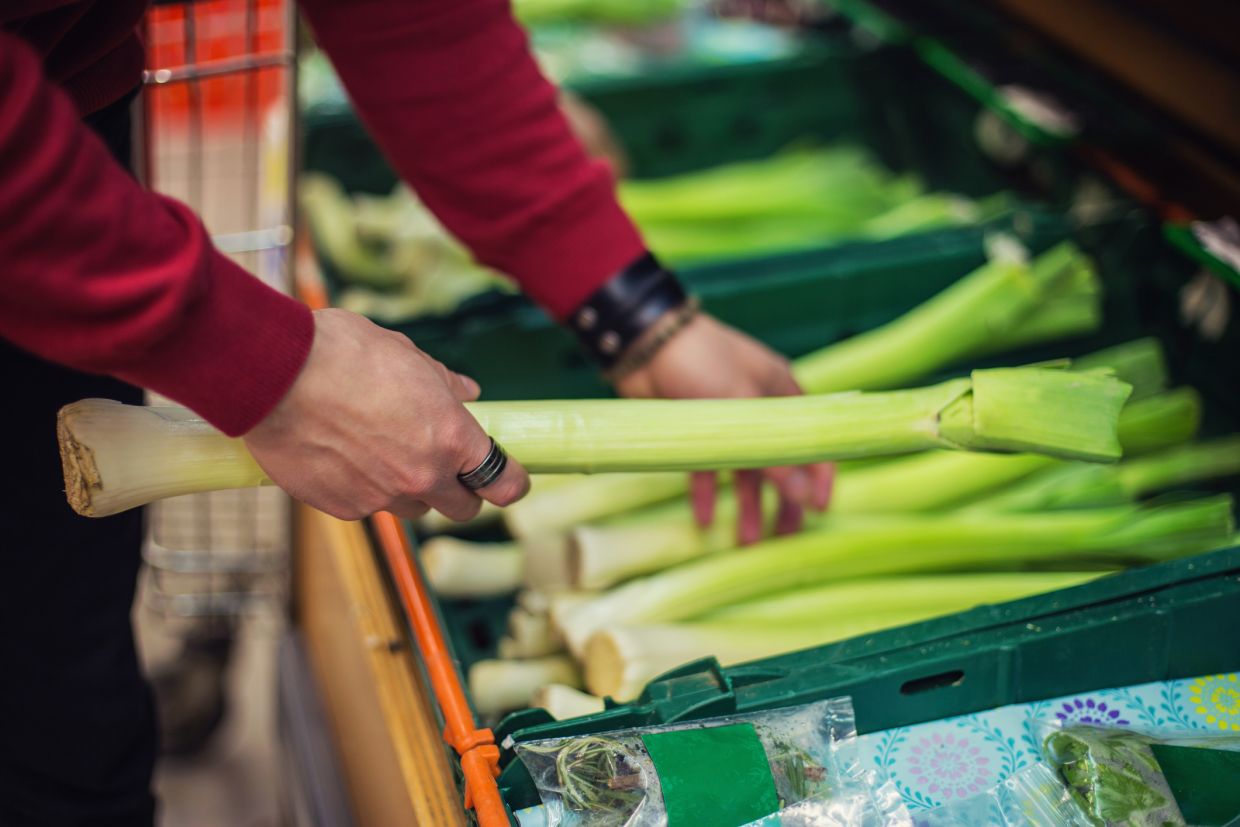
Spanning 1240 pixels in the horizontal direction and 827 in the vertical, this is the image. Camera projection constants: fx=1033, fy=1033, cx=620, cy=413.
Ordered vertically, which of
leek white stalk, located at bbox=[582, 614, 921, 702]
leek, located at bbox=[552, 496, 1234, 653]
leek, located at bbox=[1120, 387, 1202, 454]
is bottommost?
leek white stalk, located at bbox=[582, 614, 921, 702]

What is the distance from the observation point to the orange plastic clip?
90cm

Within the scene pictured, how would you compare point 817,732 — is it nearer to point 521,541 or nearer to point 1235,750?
point 1235,750

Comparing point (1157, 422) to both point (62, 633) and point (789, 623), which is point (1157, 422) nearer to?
point (789, 623)

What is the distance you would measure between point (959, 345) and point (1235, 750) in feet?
2.60

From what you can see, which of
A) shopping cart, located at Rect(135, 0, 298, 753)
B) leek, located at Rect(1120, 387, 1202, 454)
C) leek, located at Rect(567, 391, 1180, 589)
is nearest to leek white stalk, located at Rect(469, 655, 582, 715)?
leek, located at Rect(567, 391, 1180, 589)

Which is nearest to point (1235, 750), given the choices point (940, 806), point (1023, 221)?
point (940, 806)

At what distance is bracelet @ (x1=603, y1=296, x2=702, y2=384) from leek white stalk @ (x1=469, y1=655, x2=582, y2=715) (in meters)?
0.42

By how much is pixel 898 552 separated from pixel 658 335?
45 centimetres

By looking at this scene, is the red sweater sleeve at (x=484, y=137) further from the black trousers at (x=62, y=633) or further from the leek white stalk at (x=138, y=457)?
the leek white stalk at (x=138, y=457)

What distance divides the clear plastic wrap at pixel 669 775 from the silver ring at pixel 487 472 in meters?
0.24

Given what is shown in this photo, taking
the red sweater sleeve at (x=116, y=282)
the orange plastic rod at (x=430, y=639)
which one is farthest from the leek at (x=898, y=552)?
the red sweater sleeve at (x=116, y=282)

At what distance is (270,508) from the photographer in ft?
8.15

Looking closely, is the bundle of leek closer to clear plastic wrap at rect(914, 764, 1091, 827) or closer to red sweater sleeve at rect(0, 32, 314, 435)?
clear plastic wrap at rect(914, 764, 1091, 827)

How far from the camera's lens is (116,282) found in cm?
71
